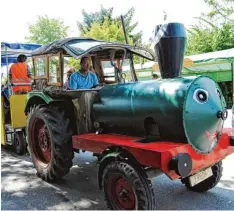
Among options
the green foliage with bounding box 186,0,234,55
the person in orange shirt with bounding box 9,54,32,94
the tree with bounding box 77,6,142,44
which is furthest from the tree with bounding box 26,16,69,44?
the person in orange shirt with bounding box 9,54,32,94

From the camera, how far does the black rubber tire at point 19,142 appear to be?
699 centimetres

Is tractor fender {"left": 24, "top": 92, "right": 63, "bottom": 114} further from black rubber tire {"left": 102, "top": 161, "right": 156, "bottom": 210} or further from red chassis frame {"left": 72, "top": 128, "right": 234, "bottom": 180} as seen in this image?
black rubber tire {"left": 102, "top": 161, "right": 156, "bottom": 210}

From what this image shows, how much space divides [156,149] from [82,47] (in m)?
2.05

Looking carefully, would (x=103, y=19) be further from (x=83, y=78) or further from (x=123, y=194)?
(x=123, y=194)

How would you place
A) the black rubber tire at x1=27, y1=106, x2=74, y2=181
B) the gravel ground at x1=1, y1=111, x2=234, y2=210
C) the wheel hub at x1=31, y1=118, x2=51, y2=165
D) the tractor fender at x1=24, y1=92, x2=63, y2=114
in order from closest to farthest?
the gravel ground at x1=1, y1=111, x2=234, y2=210, the black rubber tire at x1=27, y1=106, x2=74, y2=181, the tractor fender at x1=24, y1=92, x2=63, y2=114, the wheel hub at x1=31, y1=118, x2=51, y2=165

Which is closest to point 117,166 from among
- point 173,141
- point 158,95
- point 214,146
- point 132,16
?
point 173,141

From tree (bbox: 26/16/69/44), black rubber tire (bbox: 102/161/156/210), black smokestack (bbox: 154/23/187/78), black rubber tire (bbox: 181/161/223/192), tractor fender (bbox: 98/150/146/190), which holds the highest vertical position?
tree (bbox: 26/16/69/44)

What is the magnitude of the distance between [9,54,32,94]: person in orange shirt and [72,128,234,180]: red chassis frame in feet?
11.5

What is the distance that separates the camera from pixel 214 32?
21.6m

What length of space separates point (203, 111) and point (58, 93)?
2371mm

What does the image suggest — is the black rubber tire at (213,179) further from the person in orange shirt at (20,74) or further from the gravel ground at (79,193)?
the person in orange shirt at (20,74)

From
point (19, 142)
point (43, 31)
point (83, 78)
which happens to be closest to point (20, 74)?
point (19, 142)

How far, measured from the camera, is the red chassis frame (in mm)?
3252

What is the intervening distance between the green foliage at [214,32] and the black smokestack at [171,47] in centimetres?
1781
